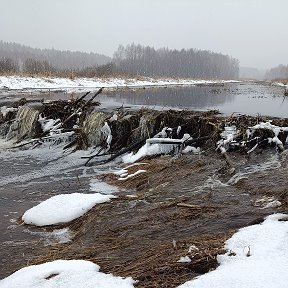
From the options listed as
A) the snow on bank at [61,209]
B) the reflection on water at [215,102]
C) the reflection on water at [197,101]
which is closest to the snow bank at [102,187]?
the snow on bank at [61,209]

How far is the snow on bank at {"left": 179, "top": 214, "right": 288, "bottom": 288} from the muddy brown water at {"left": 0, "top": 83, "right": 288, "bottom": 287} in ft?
0.58

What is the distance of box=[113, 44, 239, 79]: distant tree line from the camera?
113 m

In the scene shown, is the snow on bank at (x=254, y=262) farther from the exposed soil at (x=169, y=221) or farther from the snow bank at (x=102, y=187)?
the snow bank at (x=102, y=187)

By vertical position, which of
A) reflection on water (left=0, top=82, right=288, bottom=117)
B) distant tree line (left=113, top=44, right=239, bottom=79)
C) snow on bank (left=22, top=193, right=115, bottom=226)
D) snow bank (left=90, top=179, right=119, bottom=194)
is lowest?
snow bank (left=90, top=179, right=119, bottom=194)

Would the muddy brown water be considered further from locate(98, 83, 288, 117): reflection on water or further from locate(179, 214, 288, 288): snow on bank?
locate(98, 83, 288, 117): reflection on water

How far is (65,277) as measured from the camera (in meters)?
3.74

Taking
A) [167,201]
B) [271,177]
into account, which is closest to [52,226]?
[167,201]

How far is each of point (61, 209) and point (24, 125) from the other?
8.72 m

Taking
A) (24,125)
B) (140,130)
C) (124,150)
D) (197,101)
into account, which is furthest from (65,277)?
(197,101)

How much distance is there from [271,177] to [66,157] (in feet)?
20.6

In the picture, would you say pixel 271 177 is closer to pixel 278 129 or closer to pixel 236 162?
pixel 236 162

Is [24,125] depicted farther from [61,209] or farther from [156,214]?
[156,214]

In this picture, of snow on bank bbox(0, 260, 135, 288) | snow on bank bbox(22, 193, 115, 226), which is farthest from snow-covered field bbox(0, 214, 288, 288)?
snow on bank bbox(22, 193, 115, 226)

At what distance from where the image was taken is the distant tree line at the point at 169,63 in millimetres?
113375
